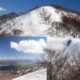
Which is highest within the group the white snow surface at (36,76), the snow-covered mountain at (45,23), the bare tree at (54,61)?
the snow-covered mountain at (45,23)

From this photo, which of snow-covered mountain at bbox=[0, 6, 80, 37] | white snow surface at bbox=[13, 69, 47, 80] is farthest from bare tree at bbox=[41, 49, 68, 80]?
snow-covered mountain at bbox=[0, 6, 80, 37]

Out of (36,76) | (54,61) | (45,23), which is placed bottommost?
(36,76)

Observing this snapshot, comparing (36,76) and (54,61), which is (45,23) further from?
(36,76)

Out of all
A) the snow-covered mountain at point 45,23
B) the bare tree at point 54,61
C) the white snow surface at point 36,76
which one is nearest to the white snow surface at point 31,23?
the snow-covered mountain at point 45,23

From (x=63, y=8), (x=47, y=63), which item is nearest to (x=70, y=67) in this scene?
(x=47, y=63)

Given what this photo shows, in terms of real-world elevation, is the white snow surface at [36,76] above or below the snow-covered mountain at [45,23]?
below

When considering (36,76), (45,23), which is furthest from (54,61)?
(45,23)

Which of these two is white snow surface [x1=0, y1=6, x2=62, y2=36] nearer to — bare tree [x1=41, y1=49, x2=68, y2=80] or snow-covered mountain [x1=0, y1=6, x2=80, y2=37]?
snow-covered mountain [x1=0, y1=6, x2=80, y2=37]

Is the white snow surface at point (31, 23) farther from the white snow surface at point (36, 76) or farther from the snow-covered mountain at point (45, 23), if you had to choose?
the white snow surface at point (36, 76)
